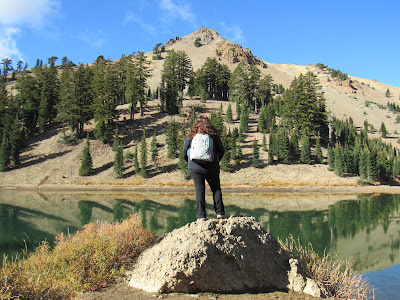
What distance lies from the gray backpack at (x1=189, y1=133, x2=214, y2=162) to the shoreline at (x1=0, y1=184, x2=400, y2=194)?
32.5 m

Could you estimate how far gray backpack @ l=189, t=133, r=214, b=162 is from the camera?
18.6ft

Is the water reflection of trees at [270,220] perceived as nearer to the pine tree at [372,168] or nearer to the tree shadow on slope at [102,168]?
the pine tree at [372,168]

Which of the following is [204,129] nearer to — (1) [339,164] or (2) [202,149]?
(2) [202,149]

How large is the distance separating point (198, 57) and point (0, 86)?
102 metres

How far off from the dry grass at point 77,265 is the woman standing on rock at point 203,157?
1.65 meters

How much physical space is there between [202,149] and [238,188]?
112 ft

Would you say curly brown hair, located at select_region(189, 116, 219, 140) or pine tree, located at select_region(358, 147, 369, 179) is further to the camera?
pine tree, located at select_region(358, 147, 369, 179)

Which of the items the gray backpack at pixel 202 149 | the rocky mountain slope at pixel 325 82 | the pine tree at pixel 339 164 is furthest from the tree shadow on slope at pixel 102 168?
the rocky mountain slope at pixel 325 82

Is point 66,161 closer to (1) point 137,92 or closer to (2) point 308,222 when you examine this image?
(1) point 137,92

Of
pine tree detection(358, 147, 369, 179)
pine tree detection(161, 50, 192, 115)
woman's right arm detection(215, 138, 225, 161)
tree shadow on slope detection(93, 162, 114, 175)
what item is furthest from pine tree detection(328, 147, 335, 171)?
woman's right arm detection(215, 138, 225, 161)

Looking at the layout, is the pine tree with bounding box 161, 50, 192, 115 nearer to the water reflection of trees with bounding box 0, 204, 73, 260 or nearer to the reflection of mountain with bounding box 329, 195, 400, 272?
the water reflection of trees with bounding box 0, 204, 73, 260

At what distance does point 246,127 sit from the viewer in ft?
190

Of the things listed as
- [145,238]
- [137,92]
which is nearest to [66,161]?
[137,92]

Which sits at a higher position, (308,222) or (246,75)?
(246,75)
